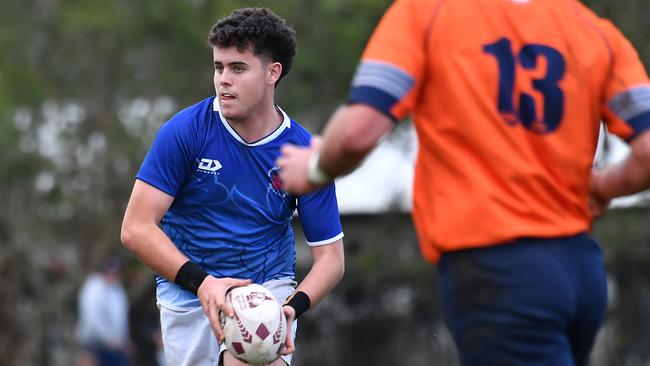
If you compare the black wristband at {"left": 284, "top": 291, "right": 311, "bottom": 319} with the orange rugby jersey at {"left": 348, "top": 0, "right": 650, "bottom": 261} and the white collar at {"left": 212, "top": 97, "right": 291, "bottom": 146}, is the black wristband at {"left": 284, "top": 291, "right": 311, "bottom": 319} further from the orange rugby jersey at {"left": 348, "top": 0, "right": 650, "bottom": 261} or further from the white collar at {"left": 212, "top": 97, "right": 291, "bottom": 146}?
the orange rugby jersey at {"left": 348, "top": 0, "right": 650, "bottom": 261}

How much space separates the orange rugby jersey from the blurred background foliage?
48.4 ft

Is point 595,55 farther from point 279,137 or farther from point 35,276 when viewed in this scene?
point 35,276

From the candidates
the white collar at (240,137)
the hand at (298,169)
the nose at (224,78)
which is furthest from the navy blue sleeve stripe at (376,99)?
the white collar at (240,137)

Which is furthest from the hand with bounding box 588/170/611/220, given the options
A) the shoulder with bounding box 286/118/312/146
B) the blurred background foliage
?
the blurred background foliage

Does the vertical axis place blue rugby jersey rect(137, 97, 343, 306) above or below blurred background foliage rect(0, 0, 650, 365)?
above

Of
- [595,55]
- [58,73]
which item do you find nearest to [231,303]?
[595,55]

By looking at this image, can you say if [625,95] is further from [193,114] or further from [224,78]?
[193,114]

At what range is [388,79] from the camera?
4.02 metres

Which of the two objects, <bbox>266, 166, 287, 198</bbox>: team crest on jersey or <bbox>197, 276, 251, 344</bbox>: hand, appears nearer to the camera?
<bbox>197, 276, 251, 344</bbox>: hand

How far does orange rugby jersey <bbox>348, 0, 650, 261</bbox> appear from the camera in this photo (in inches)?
160

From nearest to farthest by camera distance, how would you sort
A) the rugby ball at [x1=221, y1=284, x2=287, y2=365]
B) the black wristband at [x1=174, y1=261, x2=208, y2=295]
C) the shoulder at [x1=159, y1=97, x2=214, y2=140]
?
1. the rugby ball at [x1=221, y1=284, x2=287, y2=365]
2. the black wristband at [x1=174, y1=261, x2=208, y2=295]
3. the shoulder at [x1=159, y1=97, x2=214, y2=140]

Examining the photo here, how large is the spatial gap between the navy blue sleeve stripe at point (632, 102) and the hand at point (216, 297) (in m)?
2.16

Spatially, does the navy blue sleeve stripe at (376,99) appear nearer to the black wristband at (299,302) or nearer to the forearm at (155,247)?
the forearm at (155,247)

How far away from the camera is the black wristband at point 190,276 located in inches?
229
